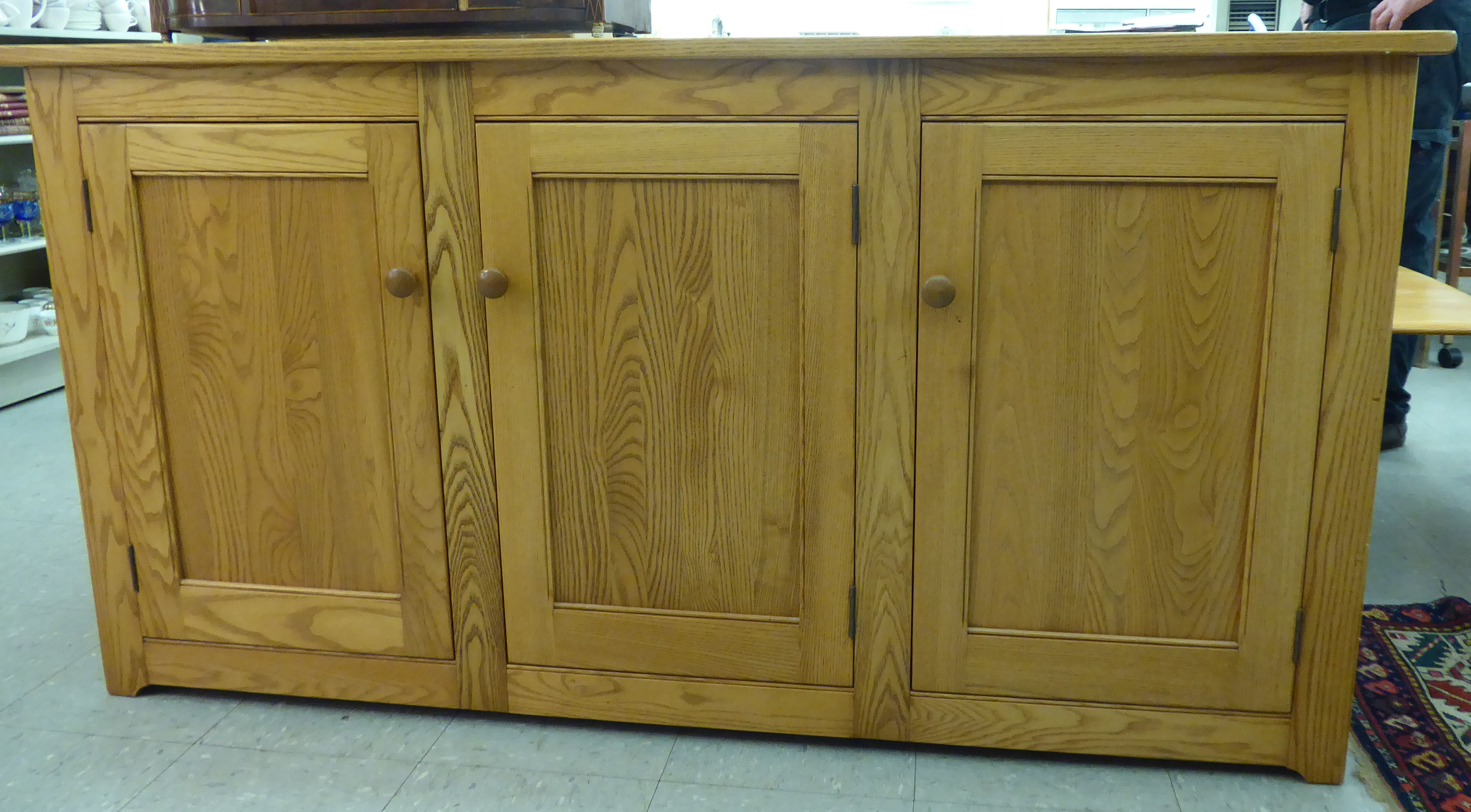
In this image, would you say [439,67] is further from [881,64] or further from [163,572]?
[163,572]

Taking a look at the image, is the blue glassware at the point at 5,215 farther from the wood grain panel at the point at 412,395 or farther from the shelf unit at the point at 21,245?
the wood grain panel at the point at 412,395

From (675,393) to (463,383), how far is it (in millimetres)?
256

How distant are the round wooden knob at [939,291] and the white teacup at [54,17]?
319cm

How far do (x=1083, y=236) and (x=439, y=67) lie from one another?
73cm

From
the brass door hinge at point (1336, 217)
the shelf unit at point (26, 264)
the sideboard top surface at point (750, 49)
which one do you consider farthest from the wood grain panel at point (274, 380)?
the shelf unit at point (26, 264)

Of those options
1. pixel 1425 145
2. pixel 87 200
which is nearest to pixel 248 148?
pixel 87 200

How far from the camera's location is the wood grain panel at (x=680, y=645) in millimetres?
1436

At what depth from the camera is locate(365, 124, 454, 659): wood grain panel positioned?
137 centimetres

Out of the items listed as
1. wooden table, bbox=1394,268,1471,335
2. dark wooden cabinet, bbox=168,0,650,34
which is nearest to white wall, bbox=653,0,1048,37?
wooden table, bbox=1394,268,1471,335

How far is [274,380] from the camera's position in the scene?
1460 millimetres

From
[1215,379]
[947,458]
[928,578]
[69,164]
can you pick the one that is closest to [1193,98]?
[1215,379]

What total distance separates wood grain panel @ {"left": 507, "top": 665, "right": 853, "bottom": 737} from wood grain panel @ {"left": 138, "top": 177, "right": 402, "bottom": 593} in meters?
0.24

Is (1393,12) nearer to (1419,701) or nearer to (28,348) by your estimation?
(1419,701)

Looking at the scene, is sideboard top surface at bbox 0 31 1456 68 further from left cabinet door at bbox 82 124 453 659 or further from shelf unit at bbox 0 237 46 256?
A: shelf unit at bbox 0 237 46 256
